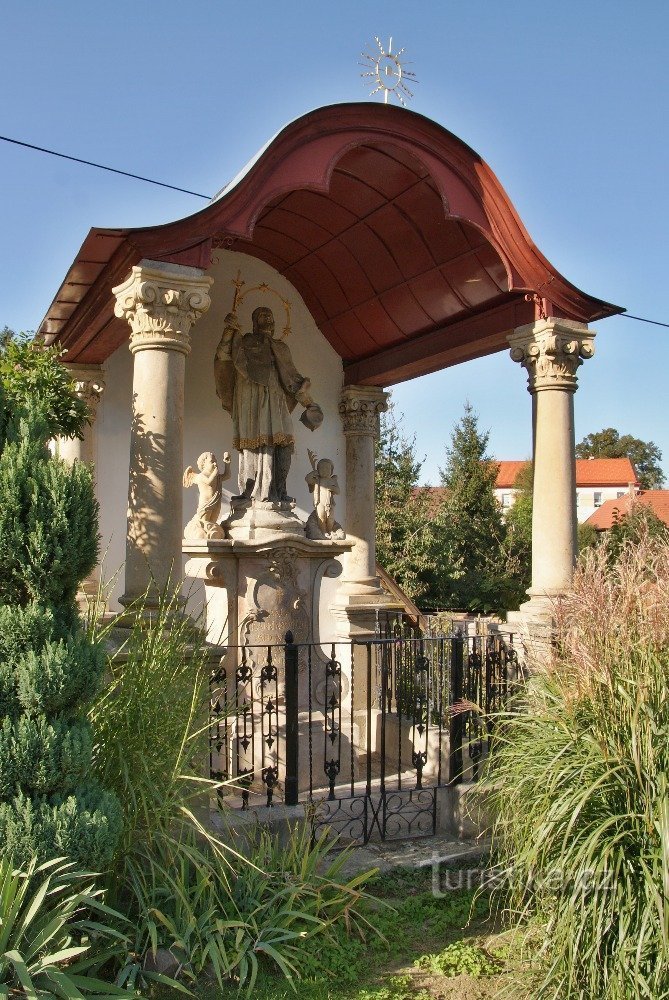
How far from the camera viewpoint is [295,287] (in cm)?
944

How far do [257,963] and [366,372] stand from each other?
277 inches

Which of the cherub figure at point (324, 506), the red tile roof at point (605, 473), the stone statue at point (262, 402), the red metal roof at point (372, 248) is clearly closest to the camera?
the red metal roof at point (372, 248)

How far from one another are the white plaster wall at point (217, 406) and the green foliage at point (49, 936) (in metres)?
4.89

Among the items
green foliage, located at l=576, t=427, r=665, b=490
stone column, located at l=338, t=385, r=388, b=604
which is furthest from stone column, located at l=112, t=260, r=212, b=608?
green foliage, located at l=576, t=427, r=665, b=490

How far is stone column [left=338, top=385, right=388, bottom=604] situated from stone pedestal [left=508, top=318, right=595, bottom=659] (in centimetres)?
264

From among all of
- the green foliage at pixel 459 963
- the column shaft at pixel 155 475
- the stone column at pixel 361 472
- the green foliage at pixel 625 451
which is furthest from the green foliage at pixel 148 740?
the green foliage at pixel 625 451

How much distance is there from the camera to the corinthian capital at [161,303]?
217 inches

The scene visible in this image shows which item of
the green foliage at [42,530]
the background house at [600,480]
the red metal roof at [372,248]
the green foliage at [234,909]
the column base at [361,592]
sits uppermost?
the background house at [600,480]

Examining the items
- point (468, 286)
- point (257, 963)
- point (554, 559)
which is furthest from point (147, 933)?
point (468, 286)

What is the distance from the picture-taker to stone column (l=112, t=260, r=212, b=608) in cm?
545

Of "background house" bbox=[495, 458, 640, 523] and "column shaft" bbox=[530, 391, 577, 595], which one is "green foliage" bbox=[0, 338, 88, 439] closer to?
"column shaft" bbox=[530, 391, 577, 595]

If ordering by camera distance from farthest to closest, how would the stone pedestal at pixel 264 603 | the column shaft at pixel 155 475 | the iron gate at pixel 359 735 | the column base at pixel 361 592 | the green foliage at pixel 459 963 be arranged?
the column base at pixel 361 592
the stone pedestal at pixel 264 603
the column shaft at pixel 155 475
the iron gate at pixel 359 735
the green foliage at pixel 459 963

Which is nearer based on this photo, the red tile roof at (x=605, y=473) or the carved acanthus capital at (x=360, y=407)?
the carved acanthus capital at (x=360, y=407)

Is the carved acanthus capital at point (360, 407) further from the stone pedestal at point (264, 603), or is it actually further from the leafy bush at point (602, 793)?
the leafy bush at point (602, 793)
